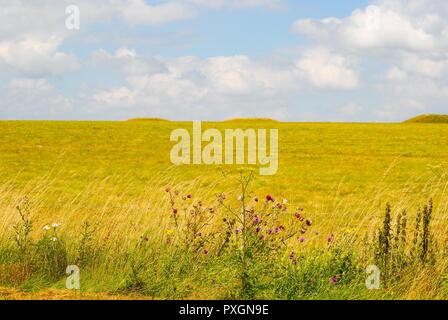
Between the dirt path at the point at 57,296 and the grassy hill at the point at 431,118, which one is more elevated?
the grassy hill at the point at 431,118

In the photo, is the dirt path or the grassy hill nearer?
the dirt path

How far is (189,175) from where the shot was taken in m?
29.6

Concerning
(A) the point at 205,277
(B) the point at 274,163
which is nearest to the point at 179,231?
(A) the point at 205,277

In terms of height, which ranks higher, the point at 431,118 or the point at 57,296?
the point at 431,118

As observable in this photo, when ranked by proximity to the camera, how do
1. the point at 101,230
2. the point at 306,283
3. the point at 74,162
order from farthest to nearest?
the point at 74,162 < the point at 101,230 < the point at 306,283

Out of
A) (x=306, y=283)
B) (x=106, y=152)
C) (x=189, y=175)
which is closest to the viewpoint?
(x=306, y=283)

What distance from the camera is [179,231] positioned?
7.88 meters

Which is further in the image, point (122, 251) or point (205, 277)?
point (122, 251)

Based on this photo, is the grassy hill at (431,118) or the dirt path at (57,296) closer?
the dirt path at (57,296)

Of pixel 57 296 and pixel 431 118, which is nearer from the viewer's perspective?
pixel 57 296

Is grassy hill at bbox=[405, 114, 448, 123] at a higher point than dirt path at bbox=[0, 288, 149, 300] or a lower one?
higher
